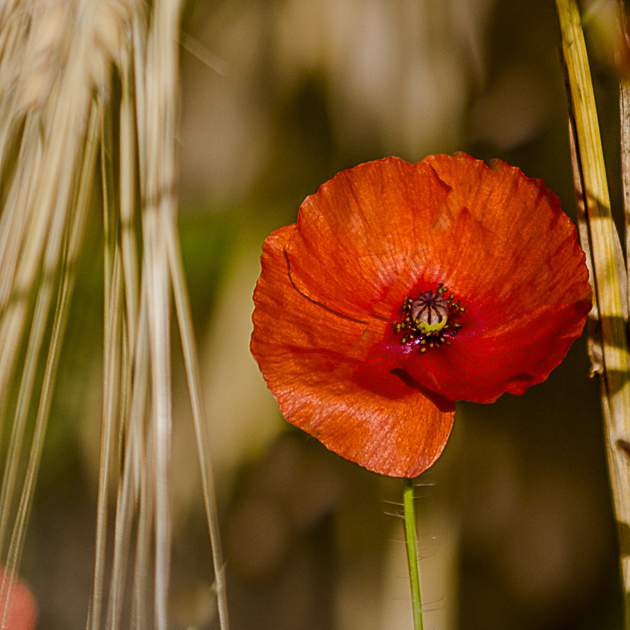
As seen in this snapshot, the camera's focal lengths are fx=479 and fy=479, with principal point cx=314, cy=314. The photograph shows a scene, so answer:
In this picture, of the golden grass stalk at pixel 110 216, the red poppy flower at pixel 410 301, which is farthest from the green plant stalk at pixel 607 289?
the golden grass stalk at pixel 110 216

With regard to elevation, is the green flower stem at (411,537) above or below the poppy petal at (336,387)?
below

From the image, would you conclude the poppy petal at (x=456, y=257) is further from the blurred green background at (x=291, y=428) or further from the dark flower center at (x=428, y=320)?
the blurred green background at (x=291, y=428)

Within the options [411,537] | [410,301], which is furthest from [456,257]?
[411,537]

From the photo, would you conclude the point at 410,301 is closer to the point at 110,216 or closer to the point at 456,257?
the point at 456,257

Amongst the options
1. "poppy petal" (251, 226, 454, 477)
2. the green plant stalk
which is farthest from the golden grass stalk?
the green plant stalk

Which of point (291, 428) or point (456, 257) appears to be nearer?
point (456, 257)

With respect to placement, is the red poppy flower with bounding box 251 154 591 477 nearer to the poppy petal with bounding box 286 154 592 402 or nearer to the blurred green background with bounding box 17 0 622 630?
the poppy petal with bounding box 286 154 592 402
